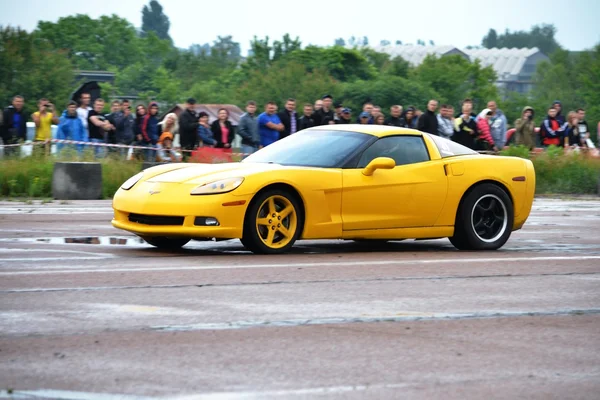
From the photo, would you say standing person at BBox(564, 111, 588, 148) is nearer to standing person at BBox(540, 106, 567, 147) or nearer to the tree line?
standing person at BBox(540, 106, 567, 147)

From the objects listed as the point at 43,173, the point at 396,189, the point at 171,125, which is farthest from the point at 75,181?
the point at 396,189

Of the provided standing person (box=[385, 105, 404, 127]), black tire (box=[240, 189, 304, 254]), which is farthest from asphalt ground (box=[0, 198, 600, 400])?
standing person (box=[385, 105, 404, 127])

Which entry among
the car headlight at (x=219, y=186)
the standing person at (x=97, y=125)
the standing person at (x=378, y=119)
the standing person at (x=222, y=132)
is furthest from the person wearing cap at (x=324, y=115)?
the car headlight at (x=219, y=186)

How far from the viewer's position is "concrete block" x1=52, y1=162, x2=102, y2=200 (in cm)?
1859

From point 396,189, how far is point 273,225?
4.65ft

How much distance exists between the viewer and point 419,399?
518 cm

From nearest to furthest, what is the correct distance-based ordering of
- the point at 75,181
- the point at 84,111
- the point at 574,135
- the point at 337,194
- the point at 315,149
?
the point at 337,194 < the point at 315,149 < the point at 75,181 < the point at 84,111 < the point at 574,135

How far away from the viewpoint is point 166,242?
11.4 m

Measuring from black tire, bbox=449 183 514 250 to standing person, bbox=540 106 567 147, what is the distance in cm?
1364

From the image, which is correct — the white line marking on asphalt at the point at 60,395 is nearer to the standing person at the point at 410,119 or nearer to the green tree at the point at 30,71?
the standing person at the point at 410,119

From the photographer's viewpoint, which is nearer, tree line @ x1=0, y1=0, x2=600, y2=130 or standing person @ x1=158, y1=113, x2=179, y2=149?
standing person @ x1=158, y1=113, x2=179, y2=149

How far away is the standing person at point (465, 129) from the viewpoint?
72.7 feet

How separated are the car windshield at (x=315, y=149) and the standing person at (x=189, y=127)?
9587 millimetres

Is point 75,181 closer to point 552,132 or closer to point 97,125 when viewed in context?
point 97,125
